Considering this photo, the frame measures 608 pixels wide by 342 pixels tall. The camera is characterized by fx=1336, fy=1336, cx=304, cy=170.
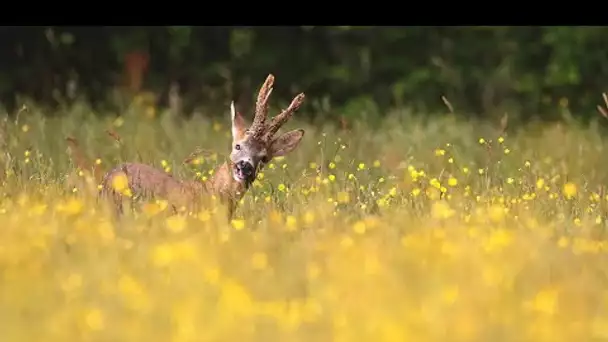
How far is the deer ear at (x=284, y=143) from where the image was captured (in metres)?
7.17

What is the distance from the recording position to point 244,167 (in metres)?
6.93

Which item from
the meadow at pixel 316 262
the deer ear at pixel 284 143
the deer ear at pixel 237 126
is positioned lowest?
the meadow at pixel 316 262

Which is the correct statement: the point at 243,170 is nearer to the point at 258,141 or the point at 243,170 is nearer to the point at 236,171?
the point at 236,171

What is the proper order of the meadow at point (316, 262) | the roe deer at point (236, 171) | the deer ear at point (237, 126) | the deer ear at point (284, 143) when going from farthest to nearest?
the deer ear at point (284, 143)
the deer ear at point (237, 126)
the roe deer at point (236, 171)
the meadow at point (316, 262)

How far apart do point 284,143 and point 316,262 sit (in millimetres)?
1931

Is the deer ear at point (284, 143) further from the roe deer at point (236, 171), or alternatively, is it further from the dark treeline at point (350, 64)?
the dark treeline at point (350, 64)

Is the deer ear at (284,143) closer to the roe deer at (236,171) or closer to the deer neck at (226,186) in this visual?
the roe deer at (236,171)

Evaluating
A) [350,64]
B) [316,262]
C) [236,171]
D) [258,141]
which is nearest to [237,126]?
[258,141]

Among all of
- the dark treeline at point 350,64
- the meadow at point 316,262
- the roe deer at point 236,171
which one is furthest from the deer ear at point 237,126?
the dark treeline at point 350,64

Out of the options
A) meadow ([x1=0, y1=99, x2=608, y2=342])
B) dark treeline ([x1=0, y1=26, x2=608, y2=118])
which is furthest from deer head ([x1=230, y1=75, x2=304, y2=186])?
dark treeline ([x1=0, y1=26, x2=608, y2=118])

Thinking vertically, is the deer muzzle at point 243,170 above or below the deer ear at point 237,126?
below

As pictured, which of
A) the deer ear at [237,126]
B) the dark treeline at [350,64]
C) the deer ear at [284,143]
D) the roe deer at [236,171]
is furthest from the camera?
the dark treeline at [350,64]

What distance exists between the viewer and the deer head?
6945mm

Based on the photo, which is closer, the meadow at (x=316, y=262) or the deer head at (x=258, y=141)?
the meadow at (x=316, y=262)
